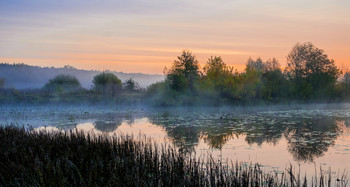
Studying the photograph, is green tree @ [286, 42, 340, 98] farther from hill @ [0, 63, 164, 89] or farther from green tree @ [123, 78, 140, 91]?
hill @ [0, 63, 164, 89]

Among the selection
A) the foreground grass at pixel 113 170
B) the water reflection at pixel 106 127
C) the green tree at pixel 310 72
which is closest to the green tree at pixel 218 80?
the green tree at pixel 310 72

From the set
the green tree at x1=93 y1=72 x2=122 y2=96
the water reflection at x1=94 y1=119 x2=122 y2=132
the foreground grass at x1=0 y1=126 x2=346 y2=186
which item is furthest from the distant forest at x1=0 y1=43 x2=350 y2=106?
the foreground grass at x1=0 y1=126 x2=346 y2=186

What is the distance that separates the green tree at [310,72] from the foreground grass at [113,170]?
5294 centimetres

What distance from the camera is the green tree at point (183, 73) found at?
54500mm

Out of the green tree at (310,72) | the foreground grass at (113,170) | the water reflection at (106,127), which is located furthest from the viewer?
the green tree at (310,72)

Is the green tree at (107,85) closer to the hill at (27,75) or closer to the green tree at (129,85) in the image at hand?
the green tree at (129,85)

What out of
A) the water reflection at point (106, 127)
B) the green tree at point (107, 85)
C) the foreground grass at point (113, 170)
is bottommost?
the water reflection at point (106, 127)

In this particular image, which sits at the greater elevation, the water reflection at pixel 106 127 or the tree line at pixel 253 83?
the tree line at pixel 253 83

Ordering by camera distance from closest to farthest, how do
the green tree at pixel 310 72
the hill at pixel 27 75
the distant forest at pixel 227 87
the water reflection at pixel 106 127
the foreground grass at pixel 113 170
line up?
1. the foreground grass at pixel 113 170
2. the water reflection at pixel 106 127
3. the distant forest at pixel 227 87
4. the green tree at pixel 310 72
5. the hill at pixel 27 75

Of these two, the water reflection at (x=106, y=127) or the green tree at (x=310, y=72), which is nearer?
the water reflection at (x=106, y=127)

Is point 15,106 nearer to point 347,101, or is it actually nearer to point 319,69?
point 319,69

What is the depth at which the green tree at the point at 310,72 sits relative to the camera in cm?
5894

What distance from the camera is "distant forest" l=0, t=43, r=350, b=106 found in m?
53.3

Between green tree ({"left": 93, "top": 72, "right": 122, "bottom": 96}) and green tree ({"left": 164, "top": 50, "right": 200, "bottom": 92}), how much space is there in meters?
10.2
